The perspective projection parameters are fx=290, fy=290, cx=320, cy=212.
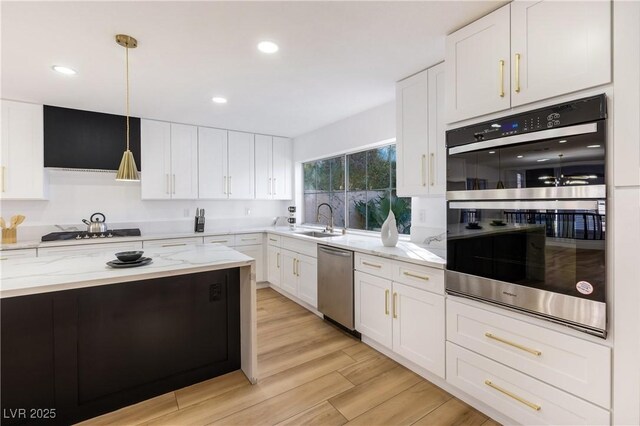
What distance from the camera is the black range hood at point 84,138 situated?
3.39 m

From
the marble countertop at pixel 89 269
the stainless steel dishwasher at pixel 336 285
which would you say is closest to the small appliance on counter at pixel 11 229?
the marble countertop at pixel 89 269

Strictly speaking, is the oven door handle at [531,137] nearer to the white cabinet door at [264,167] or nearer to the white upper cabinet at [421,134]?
the white upper cabinet at [421,134]

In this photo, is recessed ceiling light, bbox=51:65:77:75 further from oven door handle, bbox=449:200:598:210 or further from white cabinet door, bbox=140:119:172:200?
oven door handle, bbox=449:200:598:210

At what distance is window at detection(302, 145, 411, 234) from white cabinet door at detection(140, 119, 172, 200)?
7.32 feet

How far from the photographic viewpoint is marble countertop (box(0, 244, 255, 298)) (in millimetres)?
1556

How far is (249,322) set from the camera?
2215 mm

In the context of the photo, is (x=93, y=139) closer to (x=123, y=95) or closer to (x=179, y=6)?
(x=123, y=95)

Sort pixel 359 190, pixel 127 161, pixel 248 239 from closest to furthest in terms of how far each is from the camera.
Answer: pixel 127 161 → pixel 359 190 → pixel 248 239

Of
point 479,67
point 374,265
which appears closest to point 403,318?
point 374,265

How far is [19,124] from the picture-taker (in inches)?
127

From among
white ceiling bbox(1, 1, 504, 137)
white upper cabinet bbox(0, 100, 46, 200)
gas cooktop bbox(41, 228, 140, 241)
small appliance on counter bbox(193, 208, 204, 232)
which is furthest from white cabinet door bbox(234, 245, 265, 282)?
white upper cabinet bbox(0, 100, 46, 200)

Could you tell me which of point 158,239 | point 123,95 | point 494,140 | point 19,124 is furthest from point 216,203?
point 494,140

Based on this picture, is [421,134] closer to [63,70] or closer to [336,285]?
[336,285]

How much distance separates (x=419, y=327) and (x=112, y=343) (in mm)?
2136
